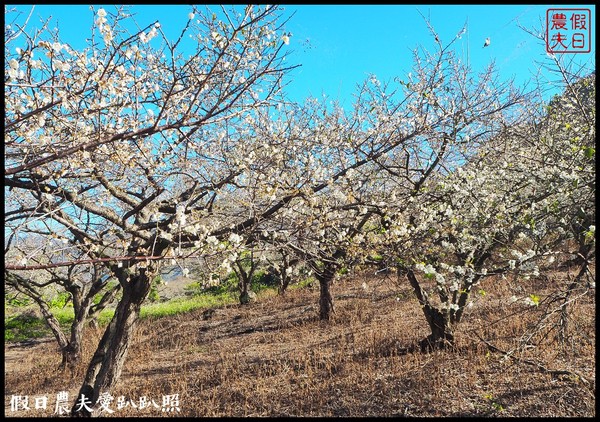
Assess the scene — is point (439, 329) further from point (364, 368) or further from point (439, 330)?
point (364, 368)

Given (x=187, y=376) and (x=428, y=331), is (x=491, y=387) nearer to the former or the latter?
(x=428, y=331)

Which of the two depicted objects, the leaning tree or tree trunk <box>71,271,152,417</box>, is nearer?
the leaning tree

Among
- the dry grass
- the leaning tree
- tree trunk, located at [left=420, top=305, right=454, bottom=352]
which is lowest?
the dry grass

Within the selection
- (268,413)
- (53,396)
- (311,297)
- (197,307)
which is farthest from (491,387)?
(197,307)

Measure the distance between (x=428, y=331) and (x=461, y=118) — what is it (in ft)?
14.9

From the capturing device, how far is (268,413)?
5.72 metres

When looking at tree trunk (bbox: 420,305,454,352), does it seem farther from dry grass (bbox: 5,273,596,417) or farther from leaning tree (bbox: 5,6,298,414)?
leaning tree (bbox: 5,6,298,414)

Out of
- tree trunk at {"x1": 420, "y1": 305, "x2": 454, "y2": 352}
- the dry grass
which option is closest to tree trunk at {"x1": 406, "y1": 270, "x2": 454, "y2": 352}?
tree trunk at {"x1": 420, "y1": 305, "x2": 454, "y2": 352}

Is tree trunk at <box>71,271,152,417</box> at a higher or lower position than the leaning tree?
lower

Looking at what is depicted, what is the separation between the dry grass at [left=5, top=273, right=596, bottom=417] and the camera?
5.31 metres

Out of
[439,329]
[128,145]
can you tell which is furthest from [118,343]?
[439,329]

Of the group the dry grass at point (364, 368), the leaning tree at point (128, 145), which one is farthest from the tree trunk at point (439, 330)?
the leaning tree at point (128, 145)

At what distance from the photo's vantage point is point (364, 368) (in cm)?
687

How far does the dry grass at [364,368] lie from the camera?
5.31 metres
